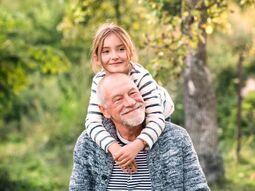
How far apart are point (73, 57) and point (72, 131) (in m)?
3.97

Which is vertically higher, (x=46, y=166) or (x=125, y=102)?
(x=46, y=166)

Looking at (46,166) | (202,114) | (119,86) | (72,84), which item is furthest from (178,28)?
(72,84)

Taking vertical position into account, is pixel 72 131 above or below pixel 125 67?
above

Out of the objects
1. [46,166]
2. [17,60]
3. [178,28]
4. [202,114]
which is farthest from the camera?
[46,166]

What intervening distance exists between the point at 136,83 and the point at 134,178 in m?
0.46

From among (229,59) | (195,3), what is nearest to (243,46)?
(229,59)

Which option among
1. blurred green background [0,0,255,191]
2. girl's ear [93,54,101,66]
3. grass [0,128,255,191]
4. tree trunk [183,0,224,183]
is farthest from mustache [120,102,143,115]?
grass [0,128,255,191]

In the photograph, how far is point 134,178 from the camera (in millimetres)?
3086

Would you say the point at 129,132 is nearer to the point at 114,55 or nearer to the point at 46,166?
the point at 114,55

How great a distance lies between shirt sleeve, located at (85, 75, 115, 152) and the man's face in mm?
101

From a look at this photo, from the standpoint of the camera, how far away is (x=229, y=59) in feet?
41.6

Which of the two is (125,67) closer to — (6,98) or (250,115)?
(6,98)

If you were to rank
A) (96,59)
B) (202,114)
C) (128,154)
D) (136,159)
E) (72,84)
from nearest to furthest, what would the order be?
(128,154), (136,159), (96,59), (202,114), (72,84)

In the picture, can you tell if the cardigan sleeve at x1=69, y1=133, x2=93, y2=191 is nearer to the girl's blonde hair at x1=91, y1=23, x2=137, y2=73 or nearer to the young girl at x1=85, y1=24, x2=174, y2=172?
the young girl at x1=85, y1=24, x2=174, y2=172
